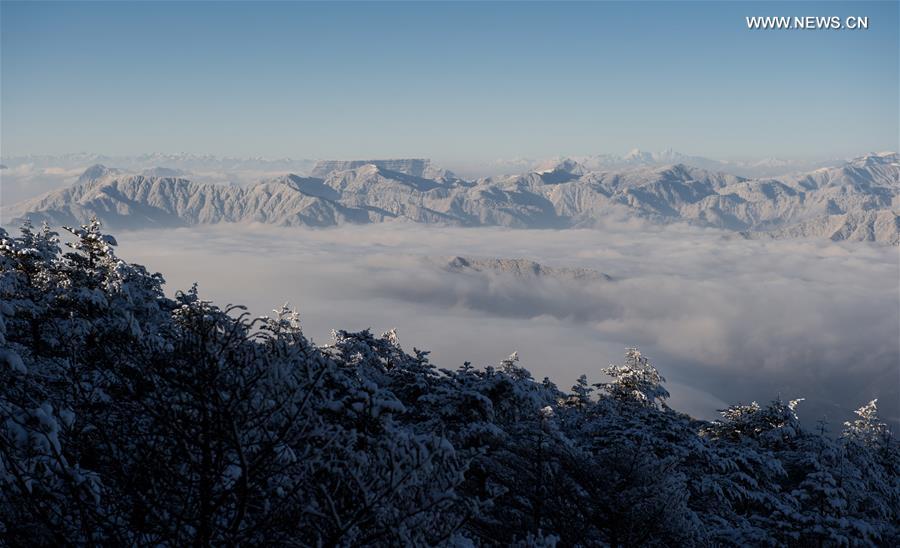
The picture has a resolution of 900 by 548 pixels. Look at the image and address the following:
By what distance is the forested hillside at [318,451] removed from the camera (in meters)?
7.12

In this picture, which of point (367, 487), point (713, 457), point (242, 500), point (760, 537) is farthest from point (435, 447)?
point (713, 457)

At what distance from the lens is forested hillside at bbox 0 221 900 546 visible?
23.4ft

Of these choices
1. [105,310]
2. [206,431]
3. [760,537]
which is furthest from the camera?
[105,310]

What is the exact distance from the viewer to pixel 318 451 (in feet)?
25.1

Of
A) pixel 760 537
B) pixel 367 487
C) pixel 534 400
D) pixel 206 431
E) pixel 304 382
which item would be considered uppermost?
pixel 304 382

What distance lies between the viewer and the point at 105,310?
60.4 feet

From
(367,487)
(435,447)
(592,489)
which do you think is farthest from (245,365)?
(592,489)

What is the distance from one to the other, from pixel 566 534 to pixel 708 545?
393cm

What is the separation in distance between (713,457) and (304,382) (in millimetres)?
16875

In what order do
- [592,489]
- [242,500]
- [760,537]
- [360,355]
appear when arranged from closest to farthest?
1. [242,500]
2. [760,537]
3. [592,489]
4. [360,355]

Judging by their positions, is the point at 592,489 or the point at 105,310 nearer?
the point at 592,489

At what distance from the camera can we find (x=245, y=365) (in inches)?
313

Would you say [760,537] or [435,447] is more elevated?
[435,447]

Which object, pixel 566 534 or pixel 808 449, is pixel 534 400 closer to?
pixel 566 534
